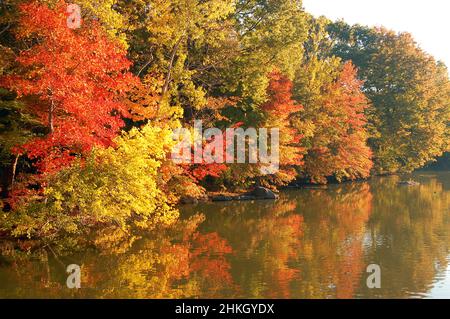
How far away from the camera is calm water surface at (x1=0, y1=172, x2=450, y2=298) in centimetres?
1256

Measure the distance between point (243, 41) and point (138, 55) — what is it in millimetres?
6812

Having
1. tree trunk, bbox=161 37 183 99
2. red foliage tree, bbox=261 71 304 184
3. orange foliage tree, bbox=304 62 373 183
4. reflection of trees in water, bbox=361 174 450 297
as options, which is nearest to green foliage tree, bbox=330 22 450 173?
orange foliage tree, bbox=304 62 373 183

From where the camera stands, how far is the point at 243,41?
99.5 feet

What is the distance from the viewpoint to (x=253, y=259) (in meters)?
15.9

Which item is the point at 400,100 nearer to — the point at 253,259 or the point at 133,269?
the point at 253,259

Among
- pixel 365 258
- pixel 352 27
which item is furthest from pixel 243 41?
pixel 352 27

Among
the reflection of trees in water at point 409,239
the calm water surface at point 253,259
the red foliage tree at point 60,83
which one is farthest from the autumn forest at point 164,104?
the reflection of trees in water at point 409,239

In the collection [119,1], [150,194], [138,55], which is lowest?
[150,194]

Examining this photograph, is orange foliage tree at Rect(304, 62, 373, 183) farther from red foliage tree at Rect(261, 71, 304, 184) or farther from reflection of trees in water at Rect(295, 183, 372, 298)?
reflection of trees in water at Rect(295, 183, 372, 298)

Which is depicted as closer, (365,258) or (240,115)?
(365,258)

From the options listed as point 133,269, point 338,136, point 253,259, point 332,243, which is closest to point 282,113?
point 338,136

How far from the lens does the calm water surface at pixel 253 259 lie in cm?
1256

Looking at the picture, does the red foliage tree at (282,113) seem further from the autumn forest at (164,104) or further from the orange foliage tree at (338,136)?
the orange foliage tree at (338,136)
